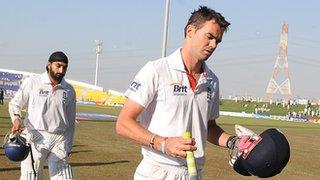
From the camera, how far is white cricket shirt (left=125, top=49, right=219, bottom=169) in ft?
13.8

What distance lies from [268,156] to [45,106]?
4972mm

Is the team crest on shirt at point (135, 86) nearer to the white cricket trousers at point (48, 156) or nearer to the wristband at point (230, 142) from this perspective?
the wristband at point (230, 142)

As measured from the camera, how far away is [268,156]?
153 inches

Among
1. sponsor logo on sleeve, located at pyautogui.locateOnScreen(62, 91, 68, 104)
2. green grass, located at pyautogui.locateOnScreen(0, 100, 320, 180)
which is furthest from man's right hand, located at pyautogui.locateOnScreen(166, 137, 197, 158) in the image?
green grass, located at pyautogui.locateOnScreen(0, 100, 320, 180)

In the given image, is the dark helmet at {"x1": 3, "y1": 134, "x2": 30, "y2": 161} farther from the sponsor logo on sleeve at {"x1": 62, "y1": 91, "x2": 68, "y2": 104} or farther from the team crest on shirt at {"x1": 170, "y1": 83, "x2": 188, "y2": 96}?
the team crest on shirt at {"x1": 170, "y1": 83, "x2": 188, "y2": 96}

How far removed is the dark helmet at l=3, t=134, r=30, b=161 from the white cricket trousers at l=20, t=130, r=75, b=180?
0.09 meters

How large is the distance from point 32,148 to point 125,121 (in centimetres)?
445

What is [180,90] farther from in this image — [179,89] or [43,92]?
[43,92]

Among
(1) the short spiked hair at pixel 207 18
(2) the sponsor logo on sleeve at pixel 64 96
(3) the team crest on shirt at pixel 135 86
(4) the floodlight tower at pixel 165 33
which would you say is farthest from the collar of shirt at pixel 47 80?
(4) the floodlight tower at pixel 165 33

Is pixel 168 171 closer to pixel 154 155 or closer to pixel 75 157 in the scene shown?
pixel 154 155

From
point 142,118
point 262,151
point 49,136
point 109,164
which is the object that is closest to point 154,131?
point 142,118

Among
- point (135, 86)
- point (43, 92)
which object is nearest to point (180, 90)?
point (135, 86)

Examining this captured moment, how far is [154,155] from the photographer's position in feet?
14.3

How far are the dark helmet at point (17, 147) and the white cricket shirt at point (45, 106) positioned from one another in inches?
9.5
